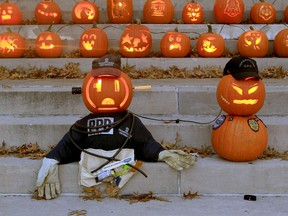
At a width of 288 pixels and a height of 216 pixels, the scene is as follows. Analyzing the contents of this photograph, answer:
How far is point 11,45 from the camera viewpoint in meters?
6.22

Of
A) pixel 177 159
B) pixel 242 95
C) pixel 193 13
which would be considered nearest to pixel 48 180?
pixel 177 159

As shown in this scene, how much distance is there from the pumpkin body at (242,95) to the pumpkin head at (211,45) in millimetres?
2456

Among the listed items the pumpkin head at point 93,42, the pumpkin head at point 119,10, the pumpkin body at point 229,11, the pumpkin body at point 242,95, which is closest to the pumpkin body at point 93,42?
the pumpkin head at point 93,42

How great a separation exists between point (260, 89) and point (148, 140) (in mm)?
1031

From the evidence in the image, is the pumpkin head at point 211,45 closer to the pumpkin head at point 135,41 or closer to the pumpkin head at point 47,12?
the pumpkin head at point 135,41

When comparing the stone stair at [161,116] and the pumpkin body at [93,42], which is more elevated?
the pumpkin body at [93,42]

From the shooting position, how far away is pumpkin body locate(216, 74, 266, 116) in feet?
12.3

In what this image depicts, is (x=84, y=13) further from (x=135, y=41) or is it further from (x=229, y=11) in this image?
(x=229, y=11)

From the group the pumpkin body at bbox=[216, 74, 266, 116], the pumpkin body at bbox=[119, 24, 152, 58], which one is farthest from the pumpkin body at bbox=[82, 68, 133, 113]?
the pumpkin body at bbox=[119, 24, 152, 58]

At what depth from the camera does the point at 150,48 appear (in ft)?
21.0

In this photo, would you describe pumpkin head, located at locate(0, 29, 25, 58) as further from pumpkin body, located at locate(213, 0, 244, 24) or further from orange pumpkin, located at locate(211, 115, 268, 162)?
orange pumpkin, located at locate(211, 115, 268, 162)

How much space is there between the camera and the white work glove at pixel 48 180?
11.8 feet

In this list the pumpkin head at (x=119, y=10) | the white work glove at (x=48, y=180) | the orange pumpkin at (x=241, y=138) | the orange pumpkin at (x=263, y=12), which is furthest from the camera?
the orange pumpkin at (x=263, y=12)

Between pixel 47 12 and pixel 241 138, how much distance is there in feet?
14.2
